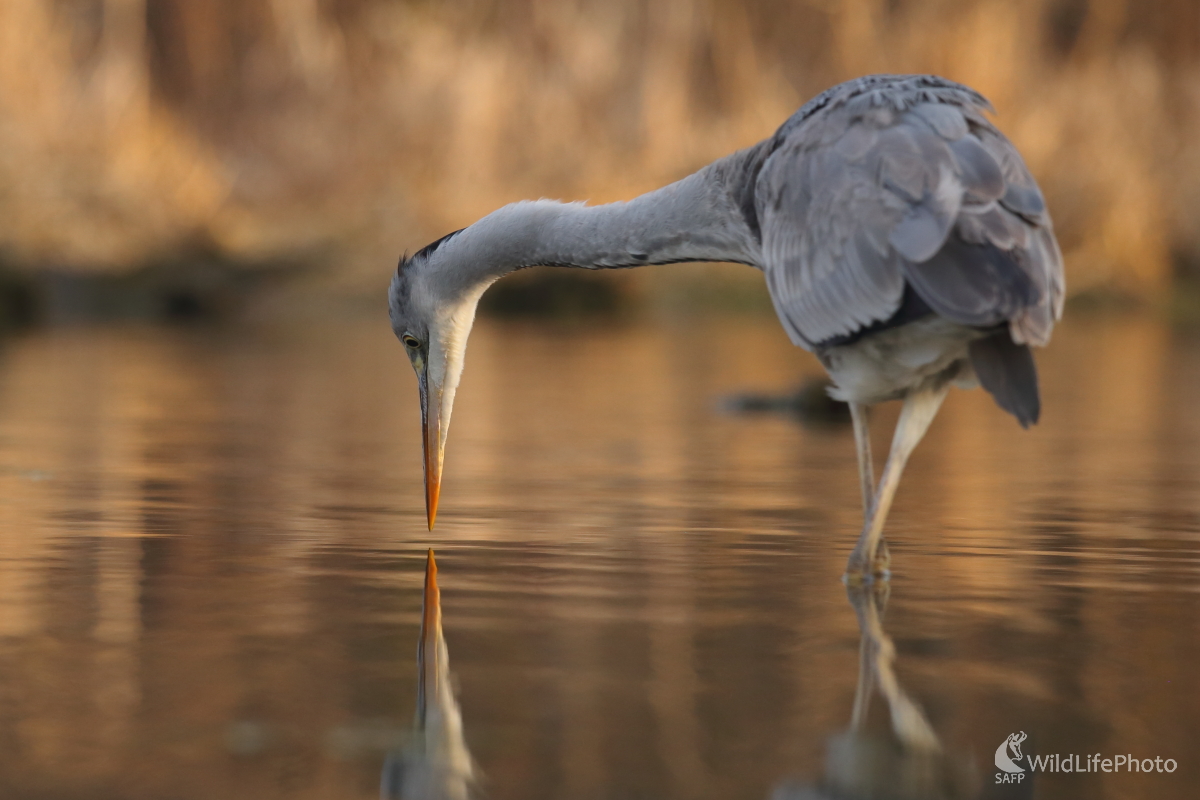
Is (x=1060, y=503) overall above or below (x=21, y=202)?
below

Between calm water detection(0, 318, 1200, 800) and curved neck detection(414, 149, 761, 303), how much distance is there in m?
0.86

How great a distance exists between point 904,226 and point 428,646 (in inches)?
64.8

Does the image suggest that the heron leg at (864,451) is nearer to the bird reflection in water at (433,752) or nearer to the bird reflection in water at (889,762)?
the bird reflection in water at (889,762)

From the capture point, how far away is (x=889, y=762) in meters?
3.31

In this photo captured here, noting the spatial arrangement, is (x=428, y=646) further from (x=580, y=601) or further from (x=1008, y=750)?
(x=1008, y=750)

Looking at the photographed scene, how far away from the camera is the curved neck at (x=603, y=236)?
232 inches

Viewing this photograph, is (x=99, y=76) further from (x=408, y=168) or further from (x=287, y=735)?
(x=287, y=735)

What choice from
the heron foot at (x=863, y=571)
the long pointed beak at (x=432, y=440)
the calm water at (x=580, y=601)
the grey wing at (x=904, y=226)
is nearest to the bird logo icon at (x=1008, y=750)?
the calm water at (x=580, y=601)

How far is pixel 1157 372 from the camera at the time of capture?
13578 mm

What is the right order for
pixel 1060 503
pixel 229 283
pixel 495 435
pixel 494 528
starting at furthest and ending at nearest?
1. pixel 229 283
2. pixel 495 435
3. pixel 1060 503
4. pixel 494 528

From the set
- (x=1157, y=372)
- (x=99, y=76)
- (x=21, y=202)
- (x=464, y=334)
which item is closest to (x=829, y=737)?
(x=464, y=334)

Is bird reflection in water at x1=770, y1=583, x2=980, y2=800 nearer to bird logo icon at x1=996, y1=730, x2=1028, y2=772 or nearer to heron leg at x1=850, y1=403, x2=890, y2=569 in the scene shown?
bird logo icon at x1=996, y1=730, x2=1028, y2=772

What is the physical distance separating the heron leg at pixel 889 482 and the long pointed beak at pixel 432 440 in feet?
5.05

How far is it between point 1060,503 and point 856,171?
7.35 feet
